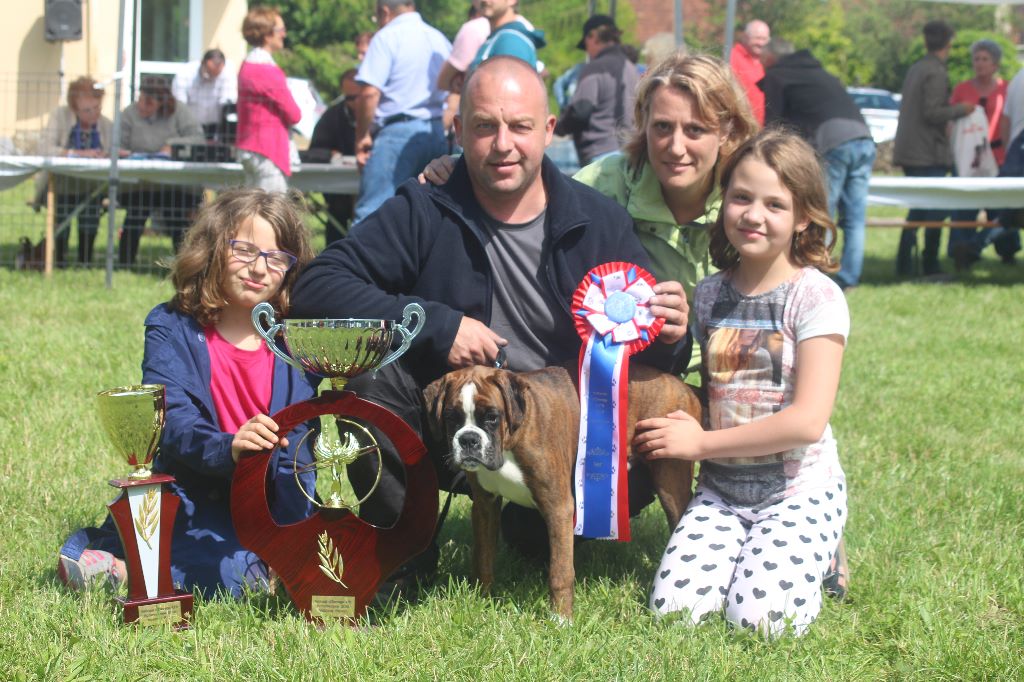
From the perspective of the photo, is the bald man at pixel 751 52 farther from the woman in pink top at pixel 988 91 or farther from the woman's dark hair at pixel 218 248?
the woman's dark hair at pixel 218 248

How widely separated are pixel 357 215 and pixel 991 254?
823 cm

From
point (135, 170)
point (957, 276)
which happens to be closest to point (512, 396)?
point (135, 170)

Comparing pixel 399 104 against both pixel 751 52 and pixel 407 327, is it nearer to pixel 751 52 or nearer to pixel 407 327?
pixel 751 52

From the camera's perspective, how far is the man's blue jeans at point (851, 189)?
367 inches

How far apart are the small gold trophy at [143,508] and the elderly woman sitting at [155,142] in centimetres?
747

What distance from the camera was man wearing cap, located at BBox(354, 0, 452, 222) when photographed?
8039 millimetres

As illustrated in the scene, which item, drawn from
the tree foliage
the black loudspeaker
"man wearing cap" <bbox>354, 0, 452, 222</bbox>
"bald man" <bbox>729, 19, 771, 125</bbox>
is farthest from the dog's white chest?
the tree foliage

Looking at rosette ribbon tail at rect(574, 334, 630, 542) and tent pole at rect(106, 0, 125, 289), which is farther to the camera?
tent pole at rect(106, 0, 125, 289)

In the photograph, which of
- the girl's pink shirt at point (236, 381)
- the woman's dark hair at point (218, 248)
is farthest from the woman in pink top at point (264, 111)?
the girl's pink shirt at point (236, 381)

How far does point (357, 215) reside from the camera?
8.30 m

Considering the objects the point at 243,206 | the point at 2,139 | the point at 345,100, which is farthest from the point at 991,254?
the point at 243,206

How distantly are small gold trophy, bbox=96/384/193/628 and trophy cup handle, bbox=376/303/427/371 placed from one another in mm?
594

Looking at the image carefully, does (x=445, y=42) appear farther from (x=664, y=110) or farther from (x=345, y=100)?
(x=664, y=110)

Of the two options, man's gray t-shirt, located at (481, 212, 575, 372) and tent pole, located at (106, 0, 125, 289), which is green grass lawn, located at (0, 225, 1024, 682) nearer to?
man's gray t-shirt, located at (481, 212, 575, 372)
